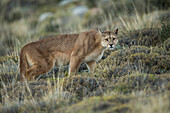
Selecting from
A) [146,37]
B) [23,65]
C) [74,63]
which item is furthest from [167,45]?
[23,65]

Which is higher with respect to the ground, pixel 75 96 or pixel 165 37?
pixel 165 37

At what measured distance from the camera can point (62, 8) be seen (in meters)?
26.1

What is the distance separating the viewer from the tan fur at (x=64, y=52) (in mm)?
7250

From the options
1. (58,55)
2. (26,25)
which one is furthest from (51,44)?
(26,25)

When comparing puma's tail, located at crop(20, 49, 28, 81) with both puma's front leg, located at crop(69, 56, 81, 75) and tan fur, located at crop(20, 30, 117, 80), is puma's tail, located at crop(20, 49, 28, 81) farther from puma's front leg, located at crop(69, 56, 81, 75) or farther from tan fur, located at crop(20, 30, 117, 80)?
puma's front leg, located at crop(69, 56, 81, 75)

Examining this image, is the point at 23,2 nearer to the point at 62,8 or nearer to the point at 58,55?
the point at 62,8

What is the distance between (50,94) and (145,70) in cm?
268

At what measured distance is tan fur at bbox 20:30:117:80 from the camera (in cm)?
725

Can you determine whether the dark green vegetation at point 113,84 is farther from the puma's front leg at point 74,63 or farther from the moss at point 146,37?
the puma's front leg at point 74,63

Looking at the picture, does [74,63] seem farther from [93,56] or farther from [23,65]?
[23,65]

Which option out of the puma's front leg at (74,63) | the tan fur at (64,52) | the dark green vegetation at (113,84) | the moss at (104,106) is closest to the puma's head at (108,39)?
the tan fur at (64,52)

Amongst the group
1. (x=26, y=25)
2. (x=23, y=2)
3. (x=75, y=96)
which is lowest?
(x=75, y=96)

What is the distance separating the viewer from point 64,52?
25.0 feet

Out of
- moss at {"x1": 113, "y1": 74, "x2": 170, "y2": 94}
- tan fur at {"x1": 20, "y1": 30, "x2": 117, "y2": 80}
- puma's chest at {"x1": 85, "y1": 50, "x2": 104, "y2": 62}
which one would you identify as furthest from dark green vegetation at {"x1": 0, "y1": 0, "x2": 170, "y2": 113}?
tan fur at {"x1": 20, "y1": 30, "x2": 117, "y2": 80}
